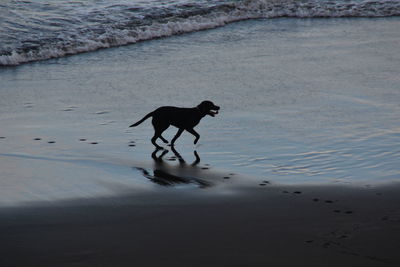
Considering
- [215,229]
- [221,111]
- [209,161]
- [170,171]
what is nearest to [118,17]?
[221,111]

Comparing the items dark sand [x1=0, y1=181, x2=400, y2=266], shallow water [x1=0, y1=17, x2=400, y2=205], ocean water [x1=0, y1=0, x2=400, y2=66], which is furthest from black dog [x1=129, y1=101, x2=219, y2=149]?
ocean water [x1=0, y1=0, x2=400, y2=66]

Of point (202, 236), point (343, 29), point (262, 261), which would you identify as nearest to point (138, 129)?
point (202, 236)

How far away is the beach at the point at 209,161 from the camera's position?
4.55 metres

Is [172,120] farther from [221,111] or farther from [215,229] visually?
[215,229]

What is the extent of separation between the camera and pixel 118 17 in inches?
629

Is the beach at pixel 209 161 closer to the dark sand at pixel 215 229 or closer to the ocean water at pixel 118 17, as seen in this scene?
the dark sand at pixel 215 229

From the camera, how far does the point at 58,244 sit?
4.55 m

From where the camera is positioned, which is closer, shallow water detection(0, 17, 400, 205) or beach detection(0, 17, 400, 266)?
beach detection(0, 17, 400, 266)

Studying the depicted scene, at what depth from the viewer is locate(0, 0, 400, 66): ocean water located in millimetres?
13469

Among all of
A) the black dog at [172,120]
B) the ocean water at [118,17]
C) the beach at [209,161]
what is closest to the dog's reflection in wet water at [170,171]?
the beach at [209,161]

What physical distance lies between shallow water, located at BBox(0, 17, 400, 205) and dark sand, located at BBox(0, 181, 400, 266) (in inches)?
14.6

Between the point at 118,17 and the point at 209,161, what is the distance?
9874 mm

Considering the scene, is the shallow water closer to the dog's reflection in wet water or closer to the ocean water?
the dog's reflection in wet water

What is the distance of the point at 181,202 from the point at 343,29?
10.1 m
